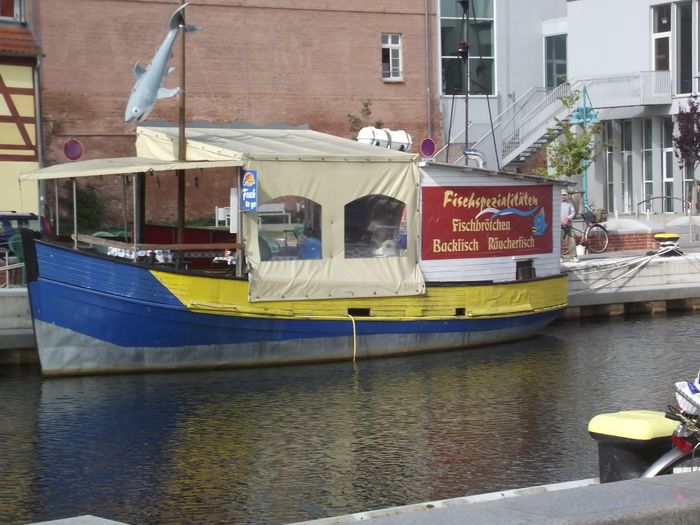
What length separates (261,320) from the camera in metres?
A: 18.9

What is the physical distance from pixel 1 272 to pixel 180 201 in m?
3.83

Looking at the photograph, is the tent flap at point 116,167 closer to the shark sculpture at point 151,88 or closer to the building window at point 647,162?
the shark sculpture at point 151,88

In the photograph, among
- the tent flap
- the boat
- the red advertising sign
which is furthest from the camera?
the red advertising sign

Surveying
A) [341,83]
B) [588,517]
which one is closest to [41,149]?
[341,83]

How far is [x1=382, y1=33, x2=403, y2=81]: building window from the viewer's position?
44062mm

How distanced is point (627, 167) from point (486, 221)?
88.6ft

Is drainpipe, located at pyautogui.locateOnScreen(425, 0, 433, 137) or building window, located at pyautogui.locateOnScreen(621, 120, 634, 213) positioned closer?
drainpipe, located at pyautogui.locateOnScreen(425, 0, 433, 137)

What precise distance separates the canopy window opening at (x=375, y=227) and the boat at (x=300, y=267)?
22mm

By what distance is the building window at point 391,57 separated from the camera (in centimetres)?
Answer: 4406

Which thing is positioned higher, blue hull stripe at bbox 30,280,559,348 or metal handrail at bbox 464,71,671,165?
metal handrail at bbox 464,71,671,165

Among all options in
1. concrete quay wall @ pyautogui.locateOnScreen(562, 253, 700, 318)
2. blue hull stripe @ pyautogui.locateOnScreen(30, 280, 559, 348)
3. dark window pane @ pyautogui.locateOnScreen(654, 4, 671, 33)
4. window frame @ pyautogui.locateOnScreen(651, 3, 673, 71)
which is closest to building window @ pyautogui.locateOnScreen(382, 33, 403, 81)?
window frame @ pyautogui.locateOnScreen(651, 3, 673, 71)

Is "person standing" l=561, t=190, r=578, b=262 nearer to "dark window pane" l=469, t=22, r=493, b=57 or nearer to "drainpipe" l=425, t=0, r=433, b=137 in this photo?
"drainpipe" l=425, t=0, r=433, b=137

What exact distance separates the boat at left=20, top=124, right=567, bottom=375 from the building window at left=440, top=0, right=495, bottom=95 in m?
23.4

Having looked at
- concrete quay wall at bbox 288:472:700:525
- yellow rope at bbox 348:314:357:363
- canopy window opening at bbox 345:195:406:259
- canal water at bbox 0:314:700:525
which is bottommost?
canal water at bbox 0:314:700:525
